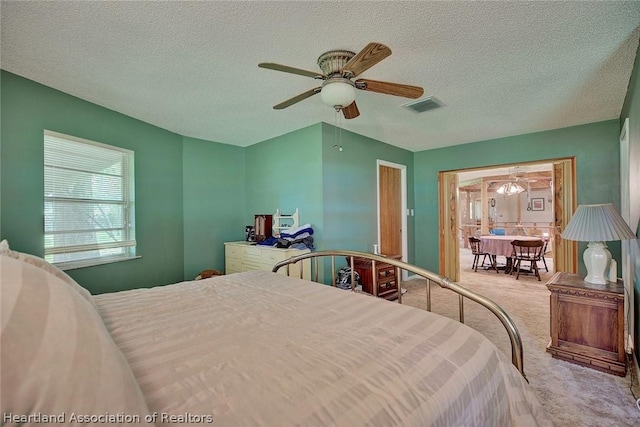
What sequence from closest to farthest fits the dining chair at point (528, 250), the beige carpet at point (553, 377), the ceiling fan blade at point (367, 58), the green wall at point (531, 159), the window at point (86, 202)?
the ceiling fan blade at point (367, 58) < the beige carpet at point (553, 377) < the window at point (86, 202) < the green wall at point (531, 159) < the dining chair at point (528, 250)

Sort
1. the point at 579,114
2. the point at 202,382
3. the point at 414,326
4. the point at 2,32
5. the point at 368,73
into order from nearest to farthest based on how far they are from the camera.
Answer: the point at 202,382, the point at 414,326, the point at 2,32, the point at 368,73, the point at 579,114

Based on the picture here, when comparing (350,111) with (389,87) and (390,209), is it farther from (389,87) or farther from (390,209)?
(390,209)

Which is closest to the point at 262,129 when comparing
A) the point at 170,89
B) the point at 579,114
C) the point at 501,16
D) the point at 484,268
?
the point at 170,89

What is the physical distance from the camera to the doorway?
459 cm

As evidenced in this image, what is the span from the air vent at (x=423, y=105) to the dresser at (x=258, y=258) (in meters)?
2.05

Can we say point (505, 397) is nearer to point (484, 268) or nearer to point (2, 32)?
point (2, 32)

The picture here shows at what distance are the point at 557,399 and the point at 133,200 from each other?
436 cm

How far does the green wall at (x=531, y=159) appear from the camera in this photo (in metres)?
3.48

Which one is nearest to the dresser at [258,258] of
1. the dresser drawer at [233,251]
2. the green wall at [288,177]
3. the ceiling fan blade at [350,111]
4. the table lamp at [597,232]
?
the dresser drawer at [233,251]

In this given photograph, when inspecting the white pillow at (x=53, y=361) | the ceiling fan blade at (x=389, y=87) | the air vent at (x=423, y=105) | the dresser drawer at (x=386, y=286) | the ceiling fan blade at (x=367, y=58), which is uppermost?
the air vent at (x=423, y=105)

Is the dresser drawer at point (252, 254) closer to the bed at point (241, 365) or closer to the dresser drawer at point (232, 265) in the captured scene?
the dresser drawer at point (232, 265)

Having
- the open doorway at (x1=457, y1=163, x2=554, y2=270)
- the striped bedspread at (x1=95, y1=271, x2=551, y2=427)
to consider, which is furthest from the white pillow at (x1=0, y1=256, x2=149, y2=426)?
the open doorway at (x1=457, y1=163, x2=554, y2=270)

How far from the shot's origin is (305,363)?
93 centimetres

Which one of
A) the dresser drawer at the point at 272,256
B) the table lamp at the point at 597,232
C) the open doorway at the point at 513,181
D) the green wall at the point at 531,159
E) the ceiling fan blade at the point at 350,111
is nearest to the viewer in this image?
the table lamp at the point at 597,232
